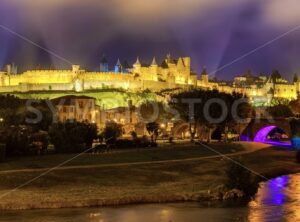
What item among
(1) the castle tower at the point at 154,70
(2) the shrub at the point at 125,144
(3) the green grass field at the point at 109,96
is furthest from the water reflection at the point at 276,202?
(1) the castle tower at the point at 154,70

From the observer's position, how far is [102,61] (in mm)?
170500

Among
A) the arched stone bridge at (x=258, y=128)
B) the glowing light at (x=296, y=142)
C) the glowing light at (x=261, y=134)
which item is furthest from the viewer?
the glowing light at (x=261, y=134)

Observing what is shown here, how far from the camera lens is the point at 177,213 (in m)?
24.7

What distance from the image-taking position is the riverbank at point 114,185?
86.3 ft

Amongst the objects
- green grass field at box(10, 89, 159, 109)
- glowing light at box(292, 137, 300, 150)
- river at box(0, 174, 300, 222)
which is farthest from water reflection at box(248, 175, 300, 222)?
green grass field at box(10, 89, 159, 109)

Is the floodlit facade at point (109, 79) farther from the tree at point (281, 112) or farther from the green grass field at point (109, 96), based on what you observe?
the tree at point (281, 112)

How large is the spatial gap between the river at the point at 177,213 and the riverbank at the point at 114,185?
3.32 ft

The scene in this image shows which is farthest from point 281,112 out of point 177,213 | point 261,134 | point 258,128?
point 177,213

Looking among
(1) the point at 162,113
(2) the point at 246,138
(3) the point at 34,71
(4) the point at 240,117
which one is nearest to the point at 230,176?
(4) the point at 240,117

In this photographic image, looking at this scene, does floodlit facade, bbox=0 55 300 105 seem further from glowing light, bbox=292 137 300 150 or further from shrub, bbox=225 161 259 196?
shrub, bbox=225 161 259 196

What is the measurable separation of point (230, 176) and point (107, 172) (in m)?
7.43

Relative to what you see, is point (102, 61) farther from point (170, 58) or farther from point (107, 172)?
point (107, 172)

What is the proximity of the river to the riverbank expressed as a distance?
1.01m

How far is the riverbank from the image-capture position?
26.3 metres
